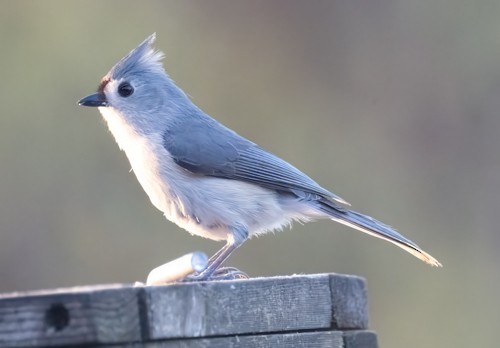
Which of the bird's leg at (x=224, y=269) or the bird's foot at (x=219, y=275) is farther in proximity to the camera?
the bird's leg at (x=224, y=269)

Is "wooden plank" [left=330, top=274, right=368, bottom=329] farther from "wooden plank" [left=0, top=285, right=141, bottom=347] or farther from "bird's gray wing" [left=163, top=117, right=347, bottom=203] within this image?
"bird's gray wing" [left=163, top=117, right=347, bottom=203]

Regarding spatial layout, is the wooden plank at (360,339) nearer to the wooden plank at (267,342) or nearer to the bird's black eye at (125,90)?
the wooden plank at (267,342)

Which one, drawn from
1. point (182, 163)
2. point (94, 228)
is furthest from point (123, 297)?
point (94, 228)

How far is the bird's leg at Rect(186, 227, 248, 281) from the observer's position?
13.8 feet

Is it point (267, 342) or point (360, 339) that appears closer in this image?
point (267, 342)

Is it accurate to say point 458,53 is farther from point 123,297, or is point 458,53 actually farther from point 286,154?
point 123,297

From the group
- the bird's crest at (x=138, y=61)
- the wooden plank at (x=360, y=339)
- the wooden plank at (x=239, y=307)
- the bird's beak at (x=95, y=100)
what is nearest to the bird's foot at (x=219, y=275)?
Answer: the wooden plank at (x=239, y=307)

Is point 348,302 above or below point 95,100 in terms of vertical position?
below

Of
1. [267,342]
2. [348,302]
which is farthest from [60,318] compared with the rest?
[348,302]

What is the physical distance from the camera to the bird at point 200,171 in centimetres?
495

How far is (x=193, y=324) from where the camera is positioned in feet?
10.1

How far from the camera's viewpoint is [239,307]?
3.21m

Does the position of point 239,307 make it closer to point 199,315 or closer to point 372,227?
point 199,315

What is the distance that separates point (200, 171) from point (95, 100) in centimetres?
70
